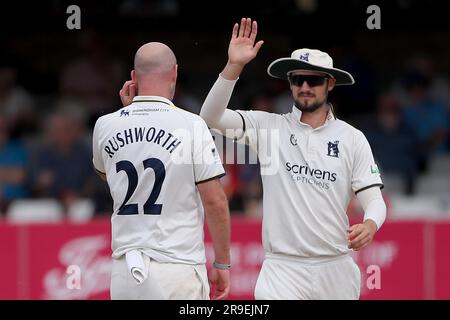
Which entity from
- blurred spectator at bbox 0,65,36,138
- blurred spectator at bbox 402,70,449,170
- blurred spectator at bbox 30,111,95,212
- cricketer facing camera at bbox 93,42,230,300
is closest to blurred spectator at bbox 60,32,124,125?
blurred spectator at bbox 0,65,36,138

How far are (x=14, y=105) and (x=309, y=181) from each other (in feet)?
25.7

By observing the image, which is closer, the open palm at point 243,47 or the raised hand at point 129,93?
the raised hand at point 129,93

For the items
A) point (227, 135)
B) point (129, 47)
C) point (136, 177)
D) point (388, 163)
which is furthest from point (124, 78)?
point (136, 177)

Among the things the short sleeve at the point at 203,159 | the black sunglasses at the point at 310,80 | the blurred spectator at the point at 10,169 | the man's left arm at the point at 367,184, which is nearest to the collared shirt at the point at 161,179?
the short sleeve at the point at 203,159

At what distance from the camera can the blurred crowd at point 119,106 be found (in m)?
13.9

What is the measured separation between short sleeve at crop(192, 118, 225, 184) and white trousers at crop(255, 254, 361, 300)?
46.6 inches

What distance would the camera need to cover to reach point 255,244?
40.2 ft

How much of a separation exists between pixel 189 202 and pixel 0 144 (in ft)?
24.3

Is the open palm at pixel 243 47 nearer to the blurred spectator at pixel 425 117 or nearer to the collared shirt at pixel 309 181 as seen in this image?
the collared shirt at pixel 309 181

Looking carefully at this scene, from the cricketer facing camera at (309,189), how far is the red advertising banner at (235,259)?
3.88 meters

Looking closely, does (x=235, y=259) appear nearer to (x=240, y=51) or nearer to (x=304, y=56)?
(x=304, y=56)

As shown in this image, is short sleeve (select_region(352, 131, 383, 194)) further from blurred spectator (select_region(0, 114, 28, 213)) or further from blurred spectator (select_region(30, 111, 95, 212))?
blurred spectator (select_region(0, 114, 28, 213))

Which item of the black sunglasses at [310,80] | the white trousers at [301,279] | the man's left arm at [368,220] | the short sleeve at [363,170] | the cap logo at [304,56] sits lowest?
the white trousers at [301,279]

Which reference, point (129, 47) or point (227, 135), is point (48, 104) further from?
point (227, 135)
